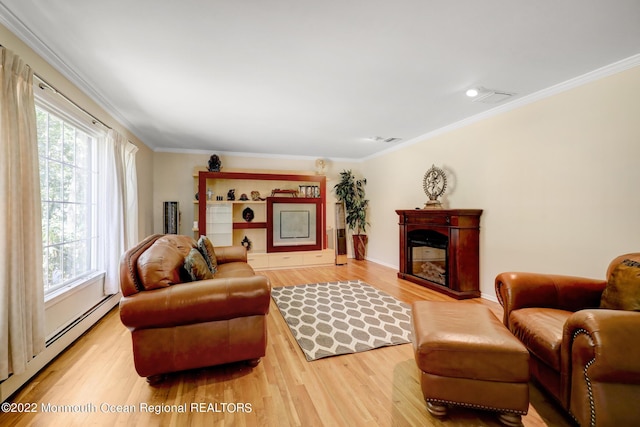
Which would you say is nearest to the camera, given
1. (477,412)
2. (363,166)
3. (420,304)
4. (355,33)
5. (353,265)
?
(477,412)

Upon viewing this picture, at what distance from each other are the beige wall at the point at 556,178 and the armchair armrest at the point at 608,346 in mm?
1643

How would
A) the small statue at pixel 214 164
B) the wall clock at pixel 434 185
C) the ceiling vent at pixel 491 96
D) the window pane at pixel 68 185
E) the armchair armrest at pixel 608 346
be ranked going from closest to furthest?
1. the armchair armrest at pixel 608 346
2. the window pane at pixel 68 185
3. the ceiling vent at pixel 491 96
4. the wall clock at pixel 434 185
5. the small statue at pixel 214 164

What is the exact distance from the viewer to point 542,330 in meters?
1.59

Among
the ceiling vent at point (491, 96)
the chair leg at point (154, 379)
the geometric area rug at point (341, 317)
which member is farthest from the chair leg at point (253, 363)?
the ceiling vent at point (491, 96)

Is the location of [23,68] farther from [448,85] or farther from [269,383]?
[448,85]

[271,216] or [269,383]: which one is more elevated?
[271,216]

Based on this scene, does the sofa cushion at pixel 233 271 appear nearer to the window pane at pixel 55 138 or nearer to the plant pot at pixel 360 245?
the window pane at pixel 55 138

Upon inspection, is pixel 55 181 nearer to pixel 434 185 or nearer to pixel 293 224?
pixel 293 224

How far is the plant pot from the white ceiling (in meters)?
3.27

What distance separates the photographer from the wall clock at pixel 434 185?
4.01 metres

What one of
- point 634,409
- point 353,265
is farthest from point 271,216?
point 634,409

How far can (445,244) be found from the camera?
3.74 metres

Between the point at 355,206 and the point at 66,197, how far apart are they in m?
4.87

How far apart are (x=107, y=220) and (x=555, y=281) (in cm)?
438
